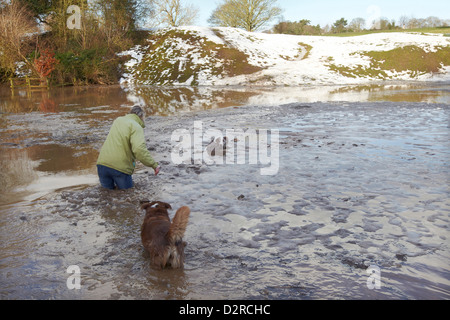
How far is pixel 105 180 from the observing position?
6.53 meters

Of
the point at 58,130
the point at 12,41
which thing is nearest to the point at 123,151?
the point at 58,130

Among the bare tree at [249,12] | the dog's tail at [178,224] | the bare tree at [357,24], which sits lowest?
the dog's tail at [178,224]

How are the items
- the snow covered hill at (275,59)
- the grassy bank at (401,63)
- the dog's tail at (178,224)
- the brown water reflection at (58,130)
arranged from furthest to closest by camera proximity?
the grassy bank at (401,63)
the snow covered hill at (275,59)
the brown water reflection at (58,130)
the dog's tail at (178,224)

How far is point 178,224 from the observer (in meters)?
3.68

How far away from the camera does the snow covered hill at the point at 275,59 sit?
112ft

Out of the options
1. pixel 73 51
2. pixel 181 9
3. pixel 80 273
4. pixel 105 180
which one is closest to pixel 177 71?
pixel 73 51

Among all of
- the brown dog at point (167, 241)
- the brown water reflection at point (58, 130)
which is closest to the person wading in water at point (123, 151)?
the brown water reflection at point (58, 130)

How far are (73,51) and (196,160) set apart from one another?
30.5 metres

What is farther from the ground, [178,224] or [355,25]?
[355,25]

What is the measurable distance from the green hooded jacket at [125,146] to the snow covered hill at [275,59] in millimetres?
27269

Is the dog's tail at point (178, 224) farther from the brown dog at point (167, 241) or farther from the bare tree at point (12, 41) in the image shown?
the bare tree at point (12, 41)

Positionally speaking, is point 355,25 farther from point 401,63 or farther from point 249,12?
point 401,63

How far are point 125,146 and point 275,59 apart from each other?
35675 mm

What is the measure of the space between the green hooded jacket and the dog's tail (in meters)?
2.75
